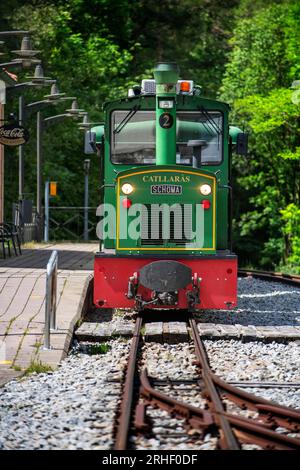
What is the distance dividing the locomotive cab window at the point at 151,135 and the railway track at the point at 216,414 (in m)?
5.20

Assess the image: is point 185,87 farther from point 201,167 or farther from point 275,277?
point 275,277

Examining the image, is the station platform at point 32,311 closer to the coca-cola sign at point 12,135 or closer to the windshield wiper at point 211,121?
the windshield wiper at point 211,121

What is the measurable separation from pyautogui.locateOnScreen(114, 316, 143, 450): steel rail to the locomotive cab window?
3.44m

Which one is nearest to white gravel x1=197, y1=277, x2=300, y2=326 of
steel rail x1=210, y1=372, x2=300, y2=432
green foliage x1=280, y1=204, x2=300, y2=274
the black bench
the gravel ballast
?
the gravel ballast

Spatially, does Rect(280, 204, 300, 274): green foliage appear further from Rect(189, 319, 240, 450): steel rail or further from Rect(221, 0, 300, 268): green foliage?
Rect(189, 319, 240, 450): steel rail

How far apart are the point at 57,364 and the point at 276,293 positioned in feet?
29.6

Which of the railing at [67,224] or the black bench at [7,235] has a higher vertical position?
the black bench at [7,235]

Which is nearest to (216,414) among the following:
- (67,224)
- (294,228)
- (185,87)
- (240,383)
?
(240,383)

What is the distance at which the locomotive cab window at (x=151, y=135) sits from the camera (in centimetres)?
1358

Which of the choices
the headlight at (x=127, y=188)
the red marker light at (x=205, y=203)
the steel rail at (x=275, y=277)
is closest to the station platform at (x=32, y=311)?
the headlight at (x=127, y=188)

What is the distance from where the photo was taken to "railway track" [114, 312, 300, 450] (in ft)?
20.6

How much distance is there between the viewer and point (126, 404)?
7.36 meters

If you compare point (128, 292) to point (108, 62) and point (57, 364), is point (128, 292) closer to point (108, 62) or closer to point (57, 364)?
point (57, 364)
